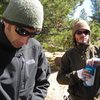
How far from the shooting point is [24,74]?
302 centimetres

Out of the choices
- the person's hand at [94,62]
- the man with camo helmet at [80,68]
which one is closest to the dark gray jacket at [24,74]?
the person's hand at [94,62]

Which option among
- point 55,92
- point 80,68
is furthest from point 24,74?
point 55,92

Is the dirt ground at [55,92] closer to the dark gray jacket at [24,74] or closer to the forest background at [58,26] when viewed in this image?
the forest background at [58,26]

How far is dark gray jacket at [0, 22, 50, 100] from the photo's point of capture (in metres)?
2.91

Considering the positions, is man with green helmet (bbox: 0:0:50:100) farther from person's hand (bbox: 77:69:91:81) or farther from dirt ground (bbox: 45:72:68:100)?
dirt ground (bbox: 45:72:68:100)

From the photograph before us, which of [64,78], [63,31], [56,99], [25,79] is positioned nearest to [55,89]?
[56,99]

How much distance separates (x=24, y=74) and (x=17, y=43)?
0.31 meters

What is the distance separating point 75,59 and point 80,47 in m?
0.18

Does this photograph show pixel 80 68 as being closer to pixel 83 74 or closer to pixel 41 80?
pixel 83 74

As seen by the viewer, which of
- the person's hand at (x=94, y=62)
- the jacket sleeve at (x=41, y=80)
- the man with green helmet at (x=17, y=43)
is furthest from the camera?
the person's hand at (x=94, y=62)

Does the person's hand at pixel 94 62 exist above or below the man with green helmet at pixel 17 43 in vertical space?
below

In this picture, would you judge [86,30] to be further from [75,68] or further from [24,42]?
[24,42]

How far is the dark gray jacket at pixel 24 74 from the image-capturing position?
291cm

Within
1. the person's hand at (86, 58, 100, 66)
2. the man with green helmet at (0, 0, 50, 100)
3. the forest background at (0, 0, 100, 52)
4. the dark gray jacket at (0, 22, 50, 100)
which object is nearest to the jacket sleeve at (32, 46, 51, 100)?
the dark gray jacket at (0, 22, 50, 100)
